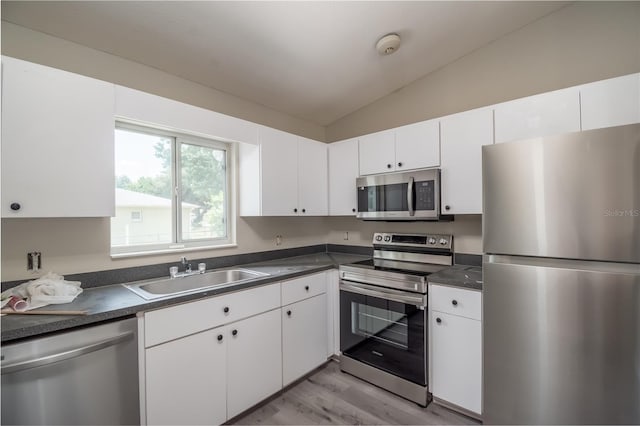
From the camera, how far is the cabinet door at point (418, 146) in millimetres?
2307

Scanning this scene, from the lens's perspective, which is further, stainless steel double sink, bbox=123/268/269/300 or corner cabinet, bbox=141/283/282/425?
stainless steel double sink, bbox=123/268/269/300

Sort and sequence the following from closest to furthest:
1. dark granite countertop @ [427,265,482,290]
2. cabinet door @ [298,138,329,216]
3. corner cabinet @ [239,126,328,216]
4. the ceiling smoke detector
Result: 1. dark granite countertop @ [427,265,482,290]
2. the ceiling smoke detector
3. corner cabinet @ [239,126,328,216]
4. cabinet door @ [298,138,329,216]

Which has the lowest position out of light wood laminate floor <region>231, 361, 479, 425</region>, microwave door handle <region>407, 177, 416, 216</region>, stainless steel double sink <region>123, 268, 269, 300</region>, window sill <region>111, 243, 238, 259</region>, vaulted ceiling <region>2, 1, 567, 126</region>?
light wood laminate floor <region>231, 361, 479, 425</region>

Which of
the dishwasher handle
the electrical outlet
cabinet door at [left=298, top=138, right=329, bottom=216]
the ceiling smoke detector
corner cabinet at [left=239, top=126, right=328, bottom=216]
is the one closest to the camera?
the dishwasher handle

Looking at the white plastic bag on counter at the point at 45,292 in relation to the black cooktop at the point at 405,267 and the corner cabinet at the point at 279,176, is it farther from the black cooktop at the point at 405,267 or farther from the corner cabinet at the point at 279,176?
the black cooktop at the point at 405,267

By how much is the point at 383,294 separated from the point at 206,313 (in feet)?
4.20

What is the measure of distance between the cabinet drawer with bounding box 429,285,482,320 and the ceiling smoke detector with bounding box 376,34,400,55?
1.84 metres

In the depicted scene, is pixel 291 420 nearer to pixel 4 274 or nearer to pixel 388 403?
pixel 388 403

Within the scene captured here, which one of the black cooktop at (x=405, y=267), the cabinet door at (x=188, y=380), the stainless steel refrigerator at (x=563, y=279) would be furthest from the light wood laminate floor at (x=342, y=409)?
the black cooktop at (x=405, y=267)

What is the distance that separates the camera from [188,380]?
162 centimetres

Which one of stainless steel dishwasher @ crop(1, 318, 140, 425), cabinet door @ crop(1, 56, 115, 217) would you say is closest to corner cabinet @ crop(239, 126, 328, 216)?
cabinet door @ crop(1, 56, 115, 217)

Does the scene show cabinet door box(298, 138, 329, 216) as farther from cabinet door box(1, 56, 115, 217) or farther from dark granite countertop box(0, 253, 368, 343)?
cabinet door box(1, 56, 115, 217)

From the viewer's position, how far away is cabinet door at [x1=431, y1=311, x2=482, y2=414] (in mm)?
1835

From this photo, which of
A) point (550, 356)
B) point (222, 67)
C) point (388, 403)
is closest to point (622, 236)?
point (550, 356)
